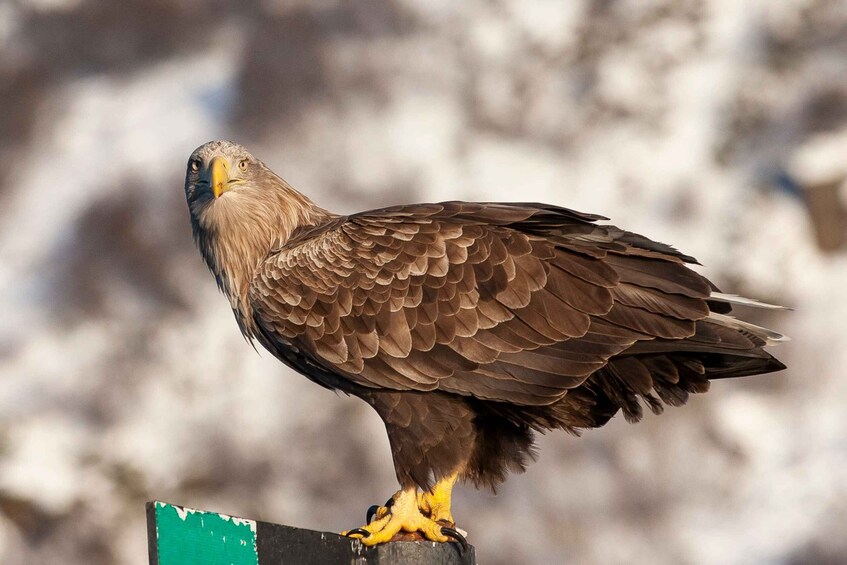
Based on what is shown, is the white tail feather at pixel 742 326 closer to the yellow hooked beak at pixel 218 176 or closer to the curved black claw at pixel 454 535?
the curved black claw at pixel 454 535

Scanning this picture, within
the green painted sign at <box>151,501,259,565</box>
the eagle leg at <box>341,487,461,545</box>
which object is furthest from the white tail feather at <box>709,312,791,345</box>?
the green painted sign at <box>151,501,259,565</box>

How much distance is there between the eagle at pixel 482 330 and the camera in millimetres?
4898

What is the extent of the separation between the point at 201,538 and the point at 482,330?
1.94 m

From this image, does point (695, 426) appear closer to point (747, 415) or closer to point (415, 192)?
point (747, 415)

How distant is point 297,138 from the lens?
13.4 m

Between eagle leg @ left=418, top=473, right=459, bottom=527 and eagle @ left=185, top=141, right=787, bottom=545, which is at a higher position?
eagle @ left=185, top=141, right=787, bottom=545

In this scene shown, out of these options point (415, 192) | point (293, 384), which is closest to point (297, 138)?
point (415, 192)

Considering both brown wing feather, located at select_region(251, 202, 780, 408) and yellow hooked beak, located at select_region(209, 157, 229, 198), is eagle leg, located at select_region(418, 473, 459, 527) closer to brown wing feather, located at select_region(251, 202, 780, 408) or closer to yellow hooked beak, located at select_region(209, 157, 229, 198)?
brown wing feather, located at select_region(251, 202, 780, 408)

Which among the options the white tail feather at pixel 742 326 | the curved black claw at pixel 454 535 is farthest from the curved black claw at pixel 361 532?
the white tail feather at pixel 742 326

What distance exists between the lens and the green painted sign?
3.23 meters

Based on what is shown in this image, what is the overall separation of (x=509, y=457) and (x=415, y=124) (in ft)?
30.8

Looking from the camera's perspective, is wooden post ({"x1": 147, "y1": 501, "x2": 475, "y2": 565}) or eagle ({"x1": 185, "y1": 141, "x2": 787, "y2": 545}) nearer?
wooden post ({"x1": 147, "y1": 501, "x2": 475, "y2": 565})

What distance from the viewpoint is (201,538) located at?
3.35m

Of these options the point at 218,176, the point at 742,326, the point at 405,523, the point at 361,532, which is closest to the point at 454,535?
the point at 405,523
